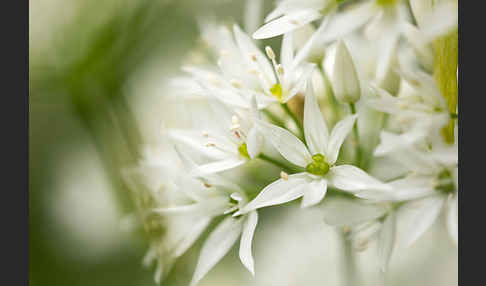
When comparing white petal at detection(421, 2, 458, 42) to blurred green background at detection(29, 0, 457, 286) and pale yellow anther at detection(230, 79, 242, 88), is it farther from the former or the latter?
blurred green background at detection(29, 0, 457, 286)

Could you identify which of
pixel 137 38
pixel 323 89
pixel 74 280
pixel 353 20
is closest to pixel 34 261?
pixel 74 280

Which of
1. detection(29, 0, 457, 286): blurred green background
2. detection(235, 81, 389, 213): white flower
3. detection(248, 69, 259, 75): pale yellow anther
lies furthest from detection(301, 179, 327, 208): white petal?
detection(29, 0, 457, 286): blurred green background

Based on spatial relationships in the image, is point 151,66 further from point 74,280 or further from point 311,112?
point 311,112

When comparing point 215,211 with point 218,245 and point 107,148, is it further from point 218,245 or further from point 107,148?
point 107,148

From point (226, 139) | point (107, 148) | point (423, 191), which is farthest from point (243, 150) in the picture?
point (107, 148)

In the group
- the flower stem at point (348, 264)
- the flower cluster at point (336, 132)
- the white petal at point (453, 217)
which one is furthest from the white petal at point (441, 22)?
the flower stem at point (348, 264)

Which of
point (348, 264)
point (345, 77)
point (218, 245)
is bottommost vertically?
point (348, 264)
